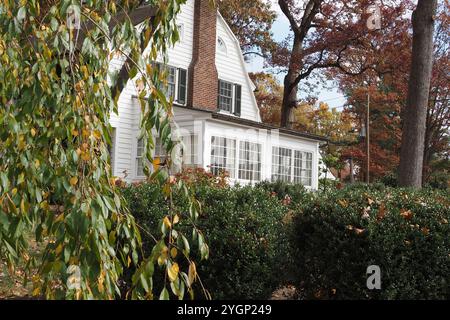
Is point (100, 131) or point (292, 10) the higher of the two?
point (292, 10)

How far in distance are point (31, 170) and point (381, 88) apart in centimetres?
3108

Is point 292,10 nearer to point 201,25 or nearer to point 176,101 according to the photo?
point 201,25

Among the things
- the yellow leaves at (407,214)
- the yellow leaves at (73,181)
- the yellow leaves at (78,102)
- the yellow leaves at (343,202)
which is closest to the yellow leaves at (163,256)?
the yellow leaves at (73,181)

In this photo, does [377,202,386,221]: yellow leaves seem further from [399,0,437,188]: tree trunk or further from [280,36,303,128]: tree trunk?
[280,36,303,128]: tree trunk

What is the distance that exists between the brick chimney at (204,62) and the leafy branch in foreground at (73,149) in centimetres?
1783

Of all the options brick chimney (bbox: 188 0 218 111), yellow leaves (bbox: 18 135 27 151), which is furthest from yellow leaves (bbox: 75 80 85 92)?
brick chimney (bbox: 188 0 218 111)

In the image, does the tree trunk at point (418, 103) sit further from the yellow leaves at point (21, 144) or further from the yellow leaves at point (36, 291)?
the yellow leaves at point (21, 144)

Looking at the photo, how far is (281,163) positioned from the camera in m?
20.6

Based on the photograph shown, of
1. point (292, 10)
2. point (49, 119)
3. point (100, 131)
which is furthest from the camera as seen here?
point (292, 10)

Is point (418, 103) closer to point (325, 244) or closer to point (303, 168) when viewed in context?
point (325, 244)

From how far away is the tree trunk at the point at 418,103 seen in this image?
11.5m

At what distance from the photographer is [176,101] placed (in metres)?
20.8

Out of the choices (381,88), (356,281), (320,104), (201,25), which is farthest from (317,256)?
(320,104)

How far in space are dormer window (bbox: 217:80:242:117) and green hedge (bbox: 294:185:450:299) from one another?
18097 millimetres
